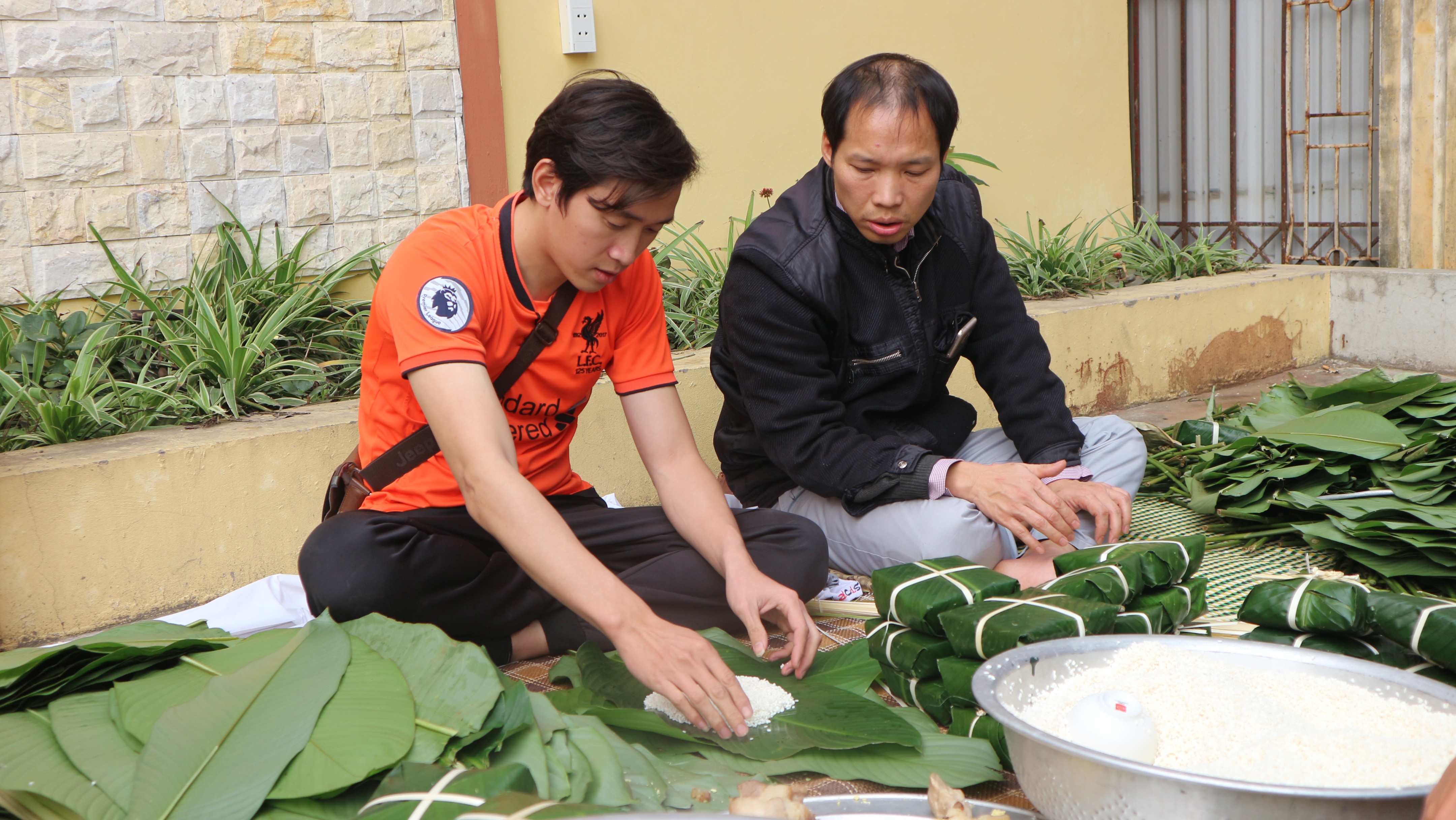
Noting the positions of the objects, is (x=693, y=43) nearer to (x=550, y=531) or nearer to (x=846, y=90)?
(x=846, y=90)

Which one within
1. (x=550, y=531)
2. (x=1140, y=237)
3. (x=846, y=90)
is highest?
(x=846, y=90)

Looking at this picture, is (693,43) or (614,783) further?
(693,43)

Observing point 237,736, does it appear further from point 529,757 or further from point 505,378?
point 505,378

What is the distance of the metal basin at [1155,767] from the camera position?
111cm

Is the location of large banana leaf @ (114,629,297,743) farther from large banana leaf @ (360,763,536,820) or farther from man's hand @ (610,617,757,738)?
man's hand @ (610,617,757,738)

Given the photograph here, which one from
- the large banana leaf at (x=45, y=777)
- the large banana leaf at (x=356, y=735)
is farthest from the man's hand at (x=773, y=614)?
→ the large banana leaf at (x=45, y=777)

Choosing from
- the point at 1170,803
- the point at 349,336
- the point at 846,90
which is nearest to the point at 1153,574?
the point at 1170,803

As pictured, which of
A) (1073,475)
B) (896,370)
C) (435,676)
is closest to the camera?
(435,676)

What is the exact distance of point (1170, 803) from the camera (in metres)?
1.16

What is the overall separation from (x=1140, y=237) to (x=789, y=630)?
13.3ft

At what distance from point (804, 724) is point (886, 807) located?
8.3 inches

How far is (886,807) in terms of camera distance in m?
1.46

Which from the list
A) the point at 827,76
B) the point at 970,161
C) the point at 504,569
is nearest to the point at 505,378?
the point at 504,569

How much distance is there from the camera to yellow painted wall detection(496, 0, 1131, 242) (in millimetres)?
4152
